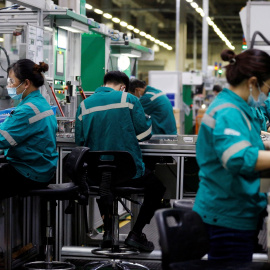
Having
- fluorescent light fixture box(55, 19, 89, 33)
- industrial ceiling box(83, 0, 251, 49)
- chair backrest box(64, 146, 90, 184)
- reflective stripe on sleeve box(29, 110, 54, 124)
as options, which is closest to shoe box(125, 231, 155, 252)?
chair backrest box(64, 146, 90, 184)

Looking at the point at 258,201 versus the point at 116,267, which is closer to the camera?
the point at 258,201

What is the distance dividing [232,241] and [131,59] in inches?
261

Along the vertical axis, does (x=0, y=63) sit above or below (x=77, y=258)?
above

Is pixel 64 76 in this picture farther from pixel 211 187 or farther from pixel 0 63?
pixel 211 187

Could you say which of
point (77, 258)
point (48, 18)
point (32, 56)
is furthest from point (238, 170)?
point (48, 18)

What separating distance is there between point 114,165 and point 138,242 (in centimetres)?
75

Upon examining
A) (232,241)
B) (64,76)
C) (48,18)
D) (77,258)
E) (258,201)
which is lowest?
(77,258)

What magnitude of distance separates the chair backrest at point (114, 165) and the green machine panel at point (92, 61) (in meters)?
2.99

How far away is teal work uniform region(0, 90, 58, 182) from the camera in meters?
4.00

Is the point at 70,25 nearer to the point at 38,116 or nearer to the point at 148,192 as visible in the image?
the point at 38,116

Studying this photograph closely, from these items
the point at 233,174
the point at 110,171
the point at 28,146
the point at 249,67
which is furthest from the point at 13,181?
the point at 249,67

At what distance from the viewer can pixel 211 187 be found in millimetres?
2537

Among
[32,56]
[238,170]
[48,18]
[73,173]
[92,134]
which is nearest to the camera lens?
[238,170]

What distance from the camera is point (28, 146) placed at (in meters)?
4.09
